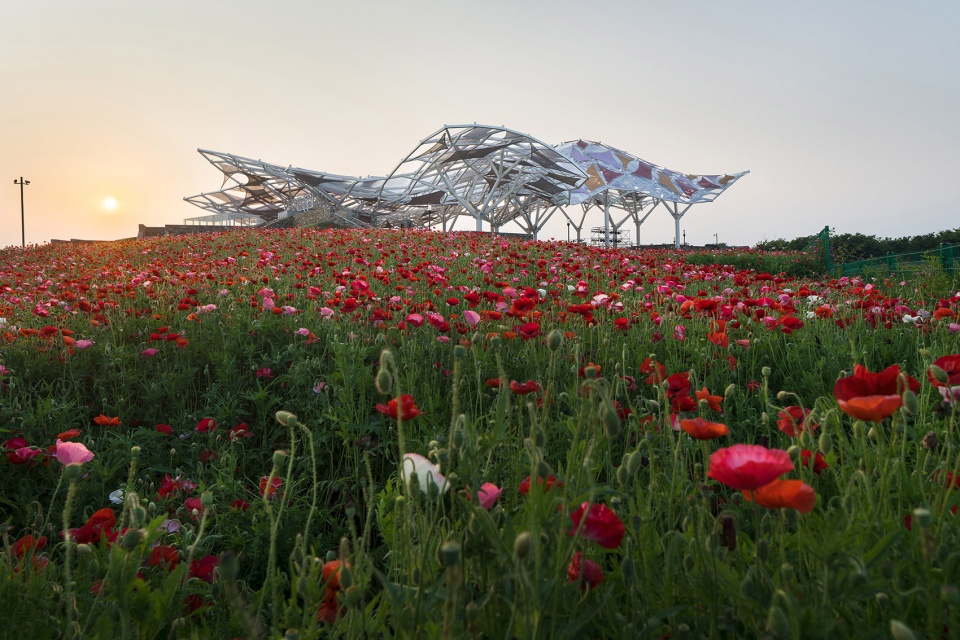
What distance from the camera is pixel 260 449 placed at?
251cm

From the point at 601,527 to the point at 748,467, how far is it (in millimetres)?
250

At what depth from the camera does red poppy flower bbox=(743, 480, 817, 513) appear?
710mm

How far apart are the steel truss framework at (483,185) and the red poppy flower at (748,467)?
2548cm

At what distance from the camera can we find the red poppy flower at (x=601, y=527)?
88 centimetres

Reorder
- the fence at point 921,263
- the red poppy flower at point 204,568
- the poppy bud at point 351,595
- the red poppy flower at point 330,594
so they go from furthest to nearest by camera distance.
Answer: the fence at point 921,263 < the red poppy flower at point 204,568 < the red poppy flower at point 330,594 < the poppy bud at point 351,595

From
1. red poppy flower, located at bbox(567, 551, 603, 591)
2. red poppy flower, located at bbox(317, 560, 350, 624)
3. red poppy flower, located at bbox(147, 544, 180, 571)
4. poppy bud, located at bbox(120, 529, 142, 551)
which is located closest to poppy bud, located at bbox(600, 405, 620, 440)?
red poppy flower, located at bbox(567, 551, 603, 591)

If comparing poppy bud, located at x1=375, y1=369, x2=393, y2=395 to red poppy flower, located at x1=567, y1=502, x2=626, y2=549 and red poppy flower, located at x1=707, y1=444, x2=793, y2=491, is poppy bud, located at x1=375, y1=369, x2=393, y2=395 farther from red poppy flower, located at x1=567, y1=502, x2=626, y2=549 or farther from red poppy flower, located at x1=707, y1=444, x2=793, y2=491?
red poppy flower, located at x1=707, y1=444, x2=793, y2=491

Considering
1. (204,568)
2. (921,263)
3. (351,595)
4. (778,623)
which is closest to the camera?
(778,623)

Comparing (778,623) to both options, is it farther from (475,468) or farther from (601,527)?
(475,468)

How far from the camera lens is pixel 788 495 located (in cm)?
73

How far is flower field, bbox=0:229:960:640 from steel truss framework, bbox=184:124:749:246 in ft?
75.9

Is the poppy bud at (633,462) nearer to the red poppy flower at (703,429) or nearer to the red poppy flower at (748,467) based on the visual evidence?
the red poppy flower at (703,429)

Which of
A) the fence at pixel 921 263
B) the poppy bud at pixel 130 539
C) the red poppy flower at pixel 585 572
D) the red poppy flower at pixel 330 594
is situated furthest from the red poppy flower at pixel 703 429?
the fence at pixel 921 263

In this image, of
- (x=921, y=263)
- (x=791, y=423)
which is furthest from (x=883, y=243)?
(x=791, y=423)
